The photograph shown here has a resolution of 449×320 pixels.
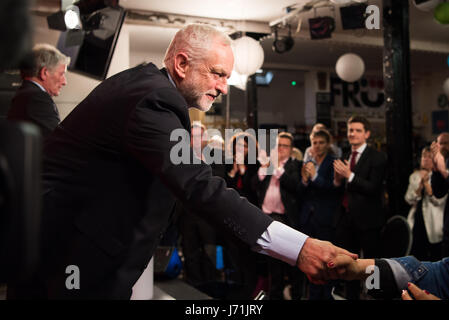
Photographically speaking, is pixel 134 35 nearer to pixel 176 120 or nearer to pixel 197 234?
pixel 197 234

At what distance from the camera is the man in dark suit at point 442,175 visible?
331 centimetres

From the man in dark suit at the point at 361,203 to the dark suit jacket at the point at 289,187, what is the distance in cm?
31

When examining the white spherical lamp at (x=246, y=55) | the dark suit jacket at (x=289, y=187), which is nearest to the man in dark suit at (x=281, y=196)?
the dark suit jacket at (x=289, y=187)

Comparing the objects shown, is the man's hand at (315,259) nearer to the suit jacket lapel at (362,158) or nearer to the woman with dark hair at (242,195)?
the woman with dark hair at (242,195)

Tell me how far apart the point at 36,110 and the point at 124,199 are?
1.17 metres

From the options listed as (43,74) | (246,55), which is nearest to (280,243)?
(43,74)

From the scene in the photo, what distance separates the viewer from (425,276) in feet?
5.10

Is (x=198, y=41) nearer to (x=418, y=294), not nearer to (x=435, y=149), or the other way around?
(x=418, y=294)

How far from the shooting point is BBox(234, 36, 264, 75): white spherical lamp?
4957mm

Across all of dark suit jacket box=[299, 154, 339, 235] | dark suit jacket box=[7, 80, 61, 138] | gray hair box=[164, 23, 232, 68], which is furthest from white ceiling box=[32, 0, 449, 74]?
gray hair box=[164, 23, 232, 68]

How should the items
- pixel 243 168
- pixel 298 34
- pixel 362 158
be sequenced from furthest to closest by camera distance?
pixel 298 34, pixel 362 158, pixel 243 168

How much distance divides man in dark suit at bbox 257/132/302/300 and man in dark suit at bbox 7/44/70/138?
1.52 metres

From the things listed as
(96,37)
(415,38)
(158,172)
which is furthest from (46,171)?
(415,38)

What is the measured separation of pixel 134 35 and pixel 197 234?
10.7 ft
